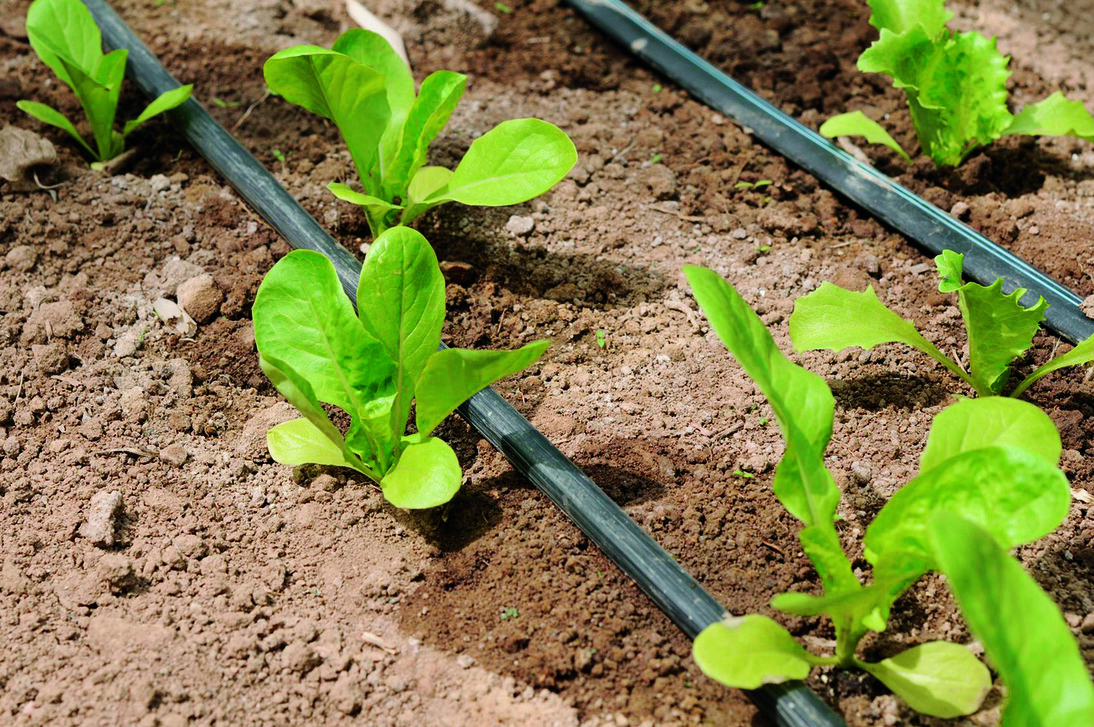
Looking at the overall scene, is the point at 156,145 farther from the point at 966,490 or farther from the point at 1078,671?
the point at 1078,671

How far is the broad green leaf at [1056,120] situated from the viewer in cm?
195

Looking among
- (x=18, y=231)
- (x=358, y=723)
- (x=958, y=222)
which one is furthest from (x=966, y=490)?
(x=18, y=231)

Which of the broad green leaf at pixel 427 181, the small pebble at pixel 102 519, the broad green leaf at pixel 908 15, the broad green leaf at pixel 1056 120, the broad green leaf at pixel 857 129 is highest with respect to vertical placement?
the broad green leaf at pixel 908 15

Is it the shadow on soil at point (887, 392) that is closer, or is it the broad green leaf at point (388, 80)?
the shadow on soil at point (887, 392)

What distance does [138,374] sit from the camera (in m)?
1.73

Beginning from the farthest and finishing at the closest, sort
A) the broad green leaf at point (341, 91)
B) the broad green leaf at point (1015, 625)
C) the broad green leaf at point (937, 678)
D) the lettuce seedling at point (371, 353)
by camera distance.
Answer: the broad green leaf at point (341, 91)
the lettuce seedling at point (371, 353)
the broad green leaf at point (937, 678)
the broad green leaf at point (1015, 625)

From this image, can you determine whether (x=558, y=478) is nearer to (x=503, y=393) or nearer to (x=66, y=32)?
(x=503, y=393)

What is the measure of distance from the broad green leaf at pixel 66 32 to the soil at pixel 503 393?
0.76 ft

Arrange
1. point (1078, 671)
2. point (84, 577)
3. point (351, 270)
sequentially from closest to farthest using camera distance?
point (1078, 671) < point (84, 577) < point (351, 270)

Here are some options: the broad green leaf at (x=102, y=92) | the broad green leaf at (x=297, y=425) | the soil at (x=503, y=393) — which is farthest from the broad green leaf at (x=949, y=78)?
the broad green leaf at (x=102, y=92)

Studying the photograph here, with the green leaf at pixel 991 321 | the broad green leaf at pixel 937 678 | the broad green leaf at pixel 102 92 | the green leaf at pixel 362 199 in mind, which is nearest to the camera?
the broad green leaf at pixel 937 678

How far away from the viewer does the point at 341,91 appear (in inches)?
67.8

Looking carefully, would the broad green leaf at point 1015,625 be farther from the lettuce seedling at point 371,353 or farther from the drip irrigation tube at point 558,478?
the lettuce seedling at point 371,353

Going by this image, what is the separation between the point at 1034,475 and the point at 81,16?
196 cm
